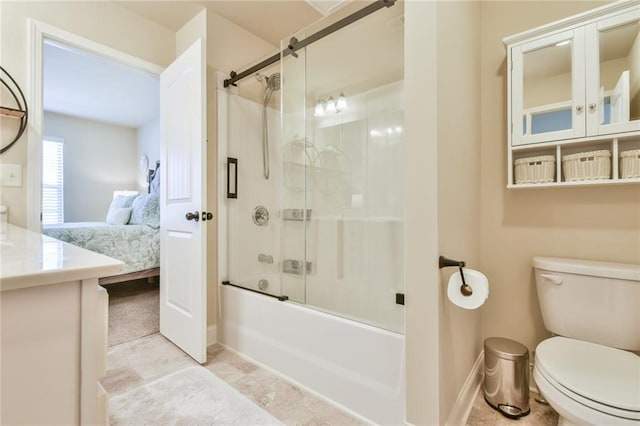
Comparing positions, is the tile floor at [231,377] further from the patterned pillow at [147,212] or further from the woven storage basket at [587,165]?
the woven storage basket at [587,165]

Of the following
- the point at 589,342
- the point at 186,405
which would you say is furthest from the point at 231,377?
the point at 589,342

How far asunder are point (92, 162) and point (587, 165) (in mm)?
6720

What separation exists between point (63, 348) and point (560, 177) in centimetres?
201

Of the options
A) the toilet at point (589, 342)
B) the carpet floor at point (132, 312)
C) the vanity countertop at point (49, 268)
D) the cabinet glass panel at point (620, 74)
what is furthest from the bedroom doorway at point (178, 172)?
the cabinet glass panel at point (620, 74)

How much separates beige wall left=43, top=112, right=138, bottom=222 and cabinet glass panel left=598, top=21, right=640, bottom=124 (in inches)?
258

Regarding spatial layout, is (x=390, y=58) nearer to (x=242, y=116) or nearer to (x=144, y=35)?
(x=242, y=116)

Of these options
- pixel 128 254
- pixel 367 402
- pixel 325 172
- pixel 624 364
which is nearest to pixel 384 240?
pixel 325 172

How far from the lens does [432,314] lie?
1.08 meters

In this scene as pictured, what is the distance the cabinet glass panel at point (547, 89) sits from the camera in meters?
1.46

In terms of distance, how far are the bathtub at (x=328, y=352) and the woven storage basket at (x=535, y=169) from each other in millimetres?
1120

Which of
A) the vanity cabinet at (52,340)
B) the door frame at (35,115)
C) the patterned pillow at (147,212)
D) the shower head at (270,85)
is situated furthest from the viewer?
the patterned pillow at (147,212)

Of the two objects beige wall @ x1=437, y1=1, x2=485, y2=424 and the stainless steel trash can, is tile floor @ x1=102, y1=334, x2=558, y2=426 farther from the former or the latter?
beige wall @ x1=437, y1=1, x2=485, y2=424

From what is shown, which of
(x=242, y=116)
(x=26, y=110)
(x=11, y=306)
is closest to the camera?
(x=11, y=306)

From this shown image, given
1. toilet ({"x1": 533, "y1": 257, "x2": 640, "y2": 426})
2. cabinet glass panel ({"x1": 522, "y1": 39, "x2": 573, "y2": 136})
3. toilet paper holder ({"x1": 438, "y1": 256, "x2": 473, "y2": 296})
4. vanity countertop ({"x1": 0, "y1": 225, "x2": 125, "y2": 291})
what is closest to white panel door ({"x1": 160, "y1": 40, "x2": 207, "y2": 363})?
vanity countertop ({"x1": 0, "y1": 225, "x2": 125, "y2": 291})
